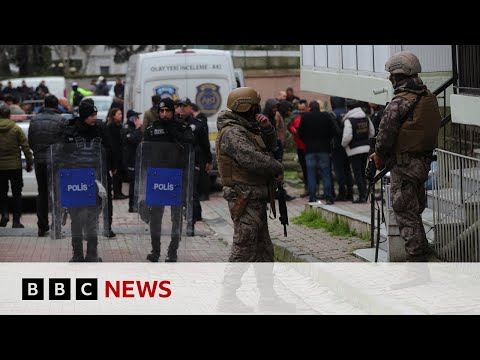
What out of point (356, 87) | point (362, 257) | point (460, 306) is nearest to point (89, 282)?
point (362, 257)

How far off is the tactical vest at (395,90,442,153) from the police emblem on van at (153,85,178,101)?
11793 mm

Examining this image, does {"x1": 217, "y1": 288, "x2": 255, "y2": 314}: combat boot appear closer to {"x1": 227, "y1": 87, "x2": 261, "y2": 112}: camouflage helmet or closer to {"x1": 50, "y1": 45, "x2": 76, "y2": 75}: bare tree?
{"x1": 227, "y1": 87, "x2": 261, "y2": 112}: camouflage helmet

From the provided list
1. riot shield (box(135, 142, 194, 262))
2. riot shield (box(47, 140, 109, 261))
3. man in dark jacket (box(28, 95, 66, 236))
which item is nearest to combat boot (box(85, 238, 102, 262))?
riot shield (box(47, 140, 109, 261))

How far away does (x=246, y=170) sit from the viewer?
9344 mm

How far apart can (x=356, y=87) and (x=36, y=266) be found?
20.1ft

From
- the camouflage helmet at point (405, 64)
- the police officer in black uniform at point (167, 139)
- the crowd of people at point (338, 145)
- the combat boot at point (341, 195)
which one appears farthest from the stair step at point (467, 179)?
the combat boot at point (341, 195)

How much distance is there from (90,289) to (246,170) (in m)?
2.87

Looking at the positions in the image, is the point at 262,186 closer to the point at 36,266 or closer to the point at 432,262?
the point at 432,262

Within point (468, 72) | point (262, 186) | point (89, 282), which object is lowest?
point (89, 282)

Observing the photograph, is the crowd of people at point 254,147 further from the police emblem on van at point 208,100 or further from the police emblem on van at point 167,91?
the police emblem on van at point 208,100

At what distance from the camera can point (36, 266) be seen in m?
12.6

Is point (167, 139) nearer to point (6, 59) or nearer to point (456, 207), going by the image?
point (456, 207)

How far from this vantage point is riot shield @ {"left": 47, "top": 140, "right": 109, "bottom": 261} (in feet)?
41.8

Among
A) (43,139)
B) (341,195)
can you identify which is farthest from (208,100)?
(43,139)
